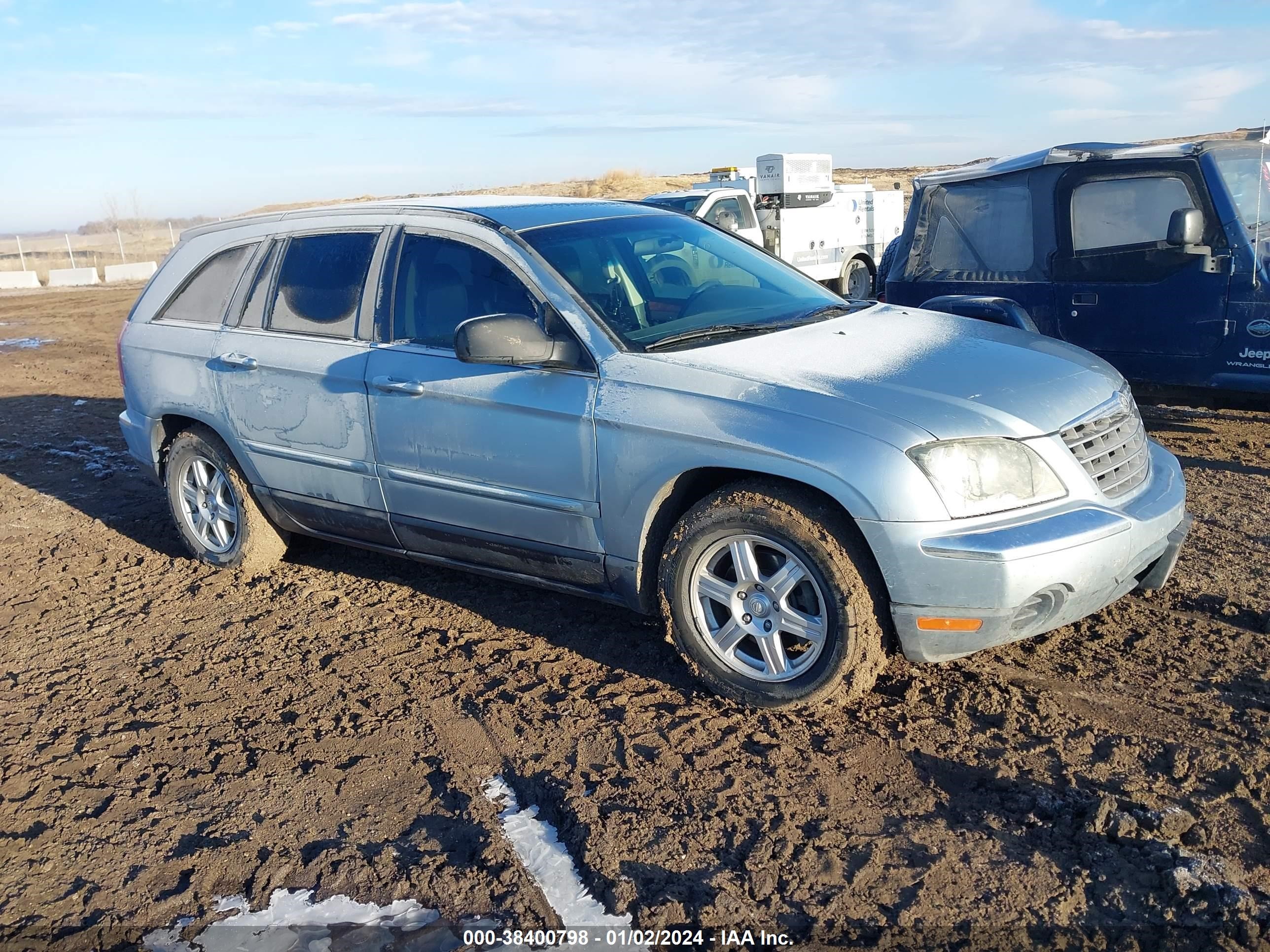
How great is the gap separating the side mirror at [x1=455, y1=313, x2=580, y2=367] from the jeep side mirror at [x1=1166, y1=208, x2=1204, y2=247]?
4365mm

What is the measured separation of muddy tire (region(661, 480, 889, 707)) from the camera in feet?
11.8

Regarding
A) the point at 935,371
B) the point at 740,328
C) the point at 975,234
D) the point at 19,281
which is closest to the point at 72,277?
the point at 19,281

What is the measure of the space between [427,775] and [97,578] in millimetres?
3266

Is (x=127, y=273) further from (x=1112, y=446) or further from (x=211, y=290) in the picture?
(x=1112, y=446)

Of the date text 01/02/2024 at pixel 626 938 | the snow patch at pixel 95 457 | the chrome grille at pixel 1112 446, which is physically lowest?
the date text 01/02/2024 at pixel 626 938

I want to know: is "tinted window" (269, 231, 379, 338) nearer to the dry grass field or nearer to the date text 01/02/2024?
the date text 01/02/2024

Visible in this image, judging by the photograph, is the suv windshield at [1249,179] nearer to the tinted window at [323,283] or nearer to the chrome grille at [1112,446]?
the chrome grille at [1112,446]

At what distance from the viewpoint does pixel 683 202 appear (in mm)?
14844

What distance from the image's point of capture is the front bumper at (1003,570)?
11.1 feet

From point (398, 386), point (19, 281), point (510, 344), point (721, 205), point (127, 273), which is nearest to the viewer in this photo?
point (510, 344)

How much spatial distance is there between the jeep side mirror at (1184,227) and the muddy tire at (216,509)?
18.2 feet

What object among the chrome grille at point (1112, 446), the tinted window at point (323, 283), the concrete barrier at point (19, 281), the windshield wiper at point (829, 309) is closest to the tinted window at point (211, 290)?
the tinted window at point (323, 283)

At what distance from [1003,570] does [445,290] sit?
2.60m

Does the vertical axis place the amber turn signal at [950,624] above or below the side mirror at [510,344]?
below
